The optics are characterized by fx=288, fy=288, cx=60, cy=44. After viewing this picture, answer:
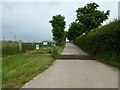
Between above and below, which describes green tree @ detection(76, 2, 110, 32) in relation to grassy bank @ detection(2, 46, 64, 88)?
above

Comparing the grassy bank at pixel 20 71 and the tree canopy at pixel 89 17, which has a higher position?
the tree canopy at pixel 89 17

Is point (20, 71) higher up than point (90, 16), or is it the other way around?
point (90, 16)

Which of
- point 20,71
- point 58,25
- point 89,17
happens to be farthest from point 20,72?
point 58,25

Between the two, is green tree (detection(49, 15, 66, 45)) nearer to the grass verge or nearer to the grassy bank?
the grassy bank

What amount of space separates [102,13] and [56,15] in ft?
60.2

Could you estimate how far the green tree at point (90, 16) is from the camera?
56938mm

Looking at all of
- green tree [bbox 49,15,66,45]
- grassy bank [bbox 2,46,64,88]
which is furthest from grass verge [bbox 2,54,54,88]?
green tree [bbox 49,15,66,45]

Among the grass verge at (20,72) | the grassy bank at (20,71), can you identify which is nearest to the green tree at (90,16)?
the grassy bank at (20,71)

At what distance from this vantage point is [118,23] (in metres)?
21.2

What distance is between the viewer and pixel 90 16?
57062 mm

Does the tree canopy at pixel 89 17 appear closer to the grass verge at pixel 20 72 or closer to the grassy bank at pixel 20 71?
the grassy bank at pixel 20 71

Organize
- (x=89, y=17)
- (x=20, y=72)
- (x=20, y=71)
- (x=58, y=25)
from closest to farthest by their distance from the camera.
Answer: (x=20, y=72) → (x=20, y=71) → (x=89, y=17) → (x=58, y=25)

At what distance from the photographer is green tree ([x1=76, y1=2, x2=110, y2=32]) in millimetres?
56938

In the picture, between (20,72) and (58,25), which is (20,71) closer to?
(20,72)
